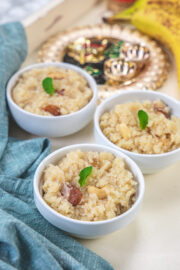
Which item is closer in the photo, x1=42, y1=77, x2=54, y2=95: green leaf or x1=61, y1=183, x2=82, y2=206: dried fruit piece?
x1=61, y1=183, x2=82, y2=206: dried fruit piece

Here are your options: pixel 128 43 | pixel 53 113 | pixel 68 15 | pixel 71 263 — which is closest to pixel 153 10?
pixel 128 43

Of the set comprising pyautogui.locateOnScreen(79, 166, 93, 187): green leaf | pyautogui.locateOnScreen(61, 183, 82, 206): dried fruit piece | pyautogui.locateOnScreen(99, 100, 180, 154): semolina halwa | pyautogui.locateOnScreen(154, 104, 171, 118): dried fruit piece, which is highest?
pyautogui.locateOnScreen(79, 166, 93, 187): green leaf

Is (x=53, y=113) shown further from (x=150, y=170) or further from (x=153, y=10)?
(x=153, y=10)

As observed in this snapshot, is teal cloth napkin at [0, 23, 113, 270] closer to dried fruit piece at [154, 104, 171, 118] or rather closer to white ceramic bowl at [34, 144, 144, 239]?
white ceramic bowl at [34, 144, 144, 239]

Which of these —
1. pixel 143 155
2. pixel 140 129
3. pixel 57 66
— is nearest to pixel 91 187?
pixel 143 155

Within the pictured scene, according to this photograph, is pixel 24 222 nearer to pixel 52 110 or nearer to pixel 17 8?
pixel 52 110

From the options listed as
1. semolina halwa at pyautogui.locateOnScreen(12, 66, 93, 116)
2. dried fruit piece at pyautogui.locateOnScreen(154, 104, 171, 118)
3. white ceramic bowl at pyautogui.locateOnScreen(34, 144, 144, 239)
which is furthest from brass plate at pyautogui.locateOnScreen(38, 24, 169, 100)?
white ceramic bowl at pyautogui.locateOnScreen(34, 144, 144, 239)

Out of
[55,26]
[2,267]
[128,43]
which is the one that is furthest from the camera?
[55,26]
